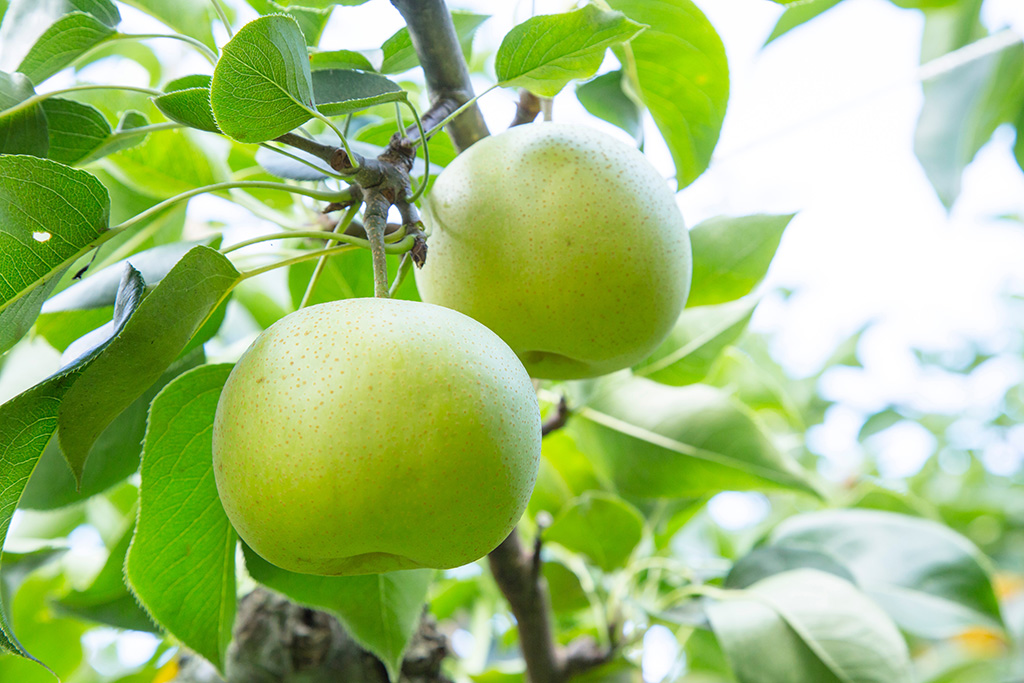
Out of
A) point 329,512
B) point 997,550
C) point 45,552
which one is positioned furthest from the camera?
point 997,550

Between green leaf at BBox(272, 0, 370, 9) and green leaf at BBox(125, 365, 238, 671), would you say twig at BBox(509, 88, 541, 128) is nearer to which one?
green leaf at BBox(272, 0, 370, 9)

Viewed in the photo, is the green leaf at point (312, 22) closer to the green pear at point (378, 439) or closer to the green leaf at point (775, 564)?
the green pear at point (378, 439)

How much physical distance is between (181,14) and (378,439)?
62 cm

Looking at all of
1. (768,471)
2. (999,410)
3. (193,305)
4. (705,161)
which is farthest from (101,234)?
(999,410)

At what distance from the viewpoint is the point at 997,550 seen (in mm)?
1797

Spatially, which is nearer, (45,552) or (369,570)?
(369,570)

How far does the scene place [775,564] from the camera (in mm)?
872

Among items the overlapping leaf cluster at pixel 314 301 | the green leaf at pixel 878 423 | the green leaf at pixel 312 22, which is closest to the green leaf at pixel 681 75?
the overlapping leaf cluster at pixel 314 301

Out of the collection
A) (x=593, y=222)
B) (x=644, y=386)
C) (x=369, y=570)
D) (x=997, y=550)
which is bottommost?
(x=997, y=550)

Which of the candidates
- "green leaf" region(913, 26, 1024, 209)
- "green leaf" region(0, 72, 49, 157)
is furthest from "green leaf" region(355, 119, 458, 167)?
"green leaf" region(913, 26, 1024, 209)

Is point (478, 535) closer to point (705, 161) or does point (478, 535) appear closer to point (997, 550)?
point (705, 161)

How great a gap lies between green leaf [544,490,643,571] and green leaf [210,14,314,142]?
507 millimetres

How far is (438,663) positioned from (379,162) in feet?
1.73

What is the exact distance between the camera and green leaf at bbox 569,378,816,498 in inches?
30.3
